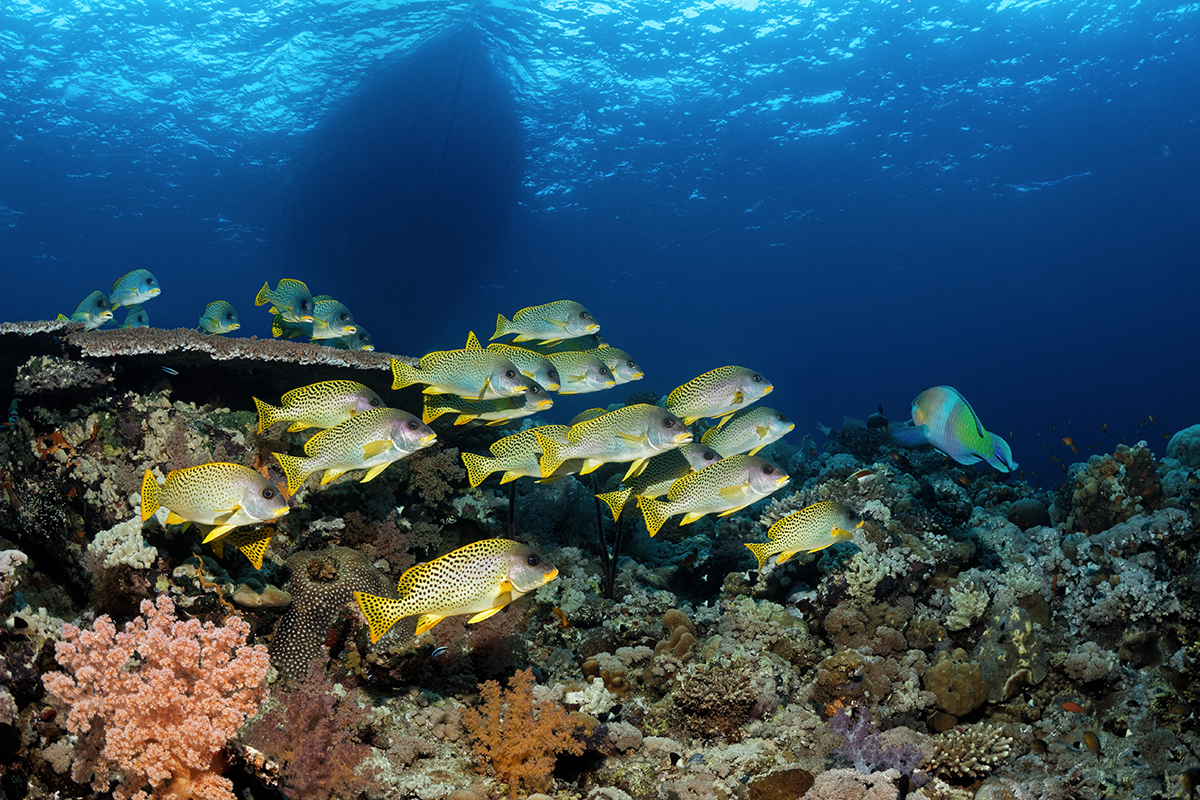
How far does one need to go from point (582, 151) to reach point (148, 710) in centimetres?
3843

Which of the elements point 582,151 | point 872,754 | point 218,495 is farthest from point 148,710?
point 582,151

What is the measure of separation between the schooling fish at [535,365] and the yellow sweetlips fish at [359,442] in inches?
44.7

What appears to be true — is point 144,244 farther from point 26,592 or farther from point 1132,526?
point 1132,526

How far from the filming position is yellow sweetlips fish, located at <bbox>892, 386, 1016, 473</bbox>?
382cm

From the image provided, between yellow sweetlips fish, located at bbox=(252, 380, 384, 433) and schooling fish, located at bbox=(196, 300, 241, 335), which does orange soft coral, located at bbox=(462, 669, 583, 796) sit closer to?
yellow sweetlips fish, located at bbox=(252, 380, 384, 433)

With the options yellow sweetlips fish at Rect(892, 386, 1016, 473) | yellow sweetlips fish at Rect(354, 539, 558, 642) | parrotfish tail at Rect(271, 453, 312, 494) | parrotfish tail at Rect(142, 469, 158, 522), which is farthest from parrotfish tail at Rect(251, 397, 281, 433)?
yellow sweetlips fish at Rect(892, 386, 1016, 473)

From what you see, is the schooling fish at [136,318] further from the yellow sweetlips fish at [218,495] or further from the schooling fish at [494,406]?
the yellow sweetlips fish at [218,495]

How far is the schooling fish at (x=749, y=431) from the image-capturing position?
476 cm

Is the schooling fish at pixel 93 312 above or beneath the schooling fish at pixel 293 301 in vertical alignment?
beneath

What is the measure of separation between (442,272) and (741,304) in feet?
143

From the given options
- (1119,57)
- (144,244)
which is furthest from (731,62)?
(144,244)

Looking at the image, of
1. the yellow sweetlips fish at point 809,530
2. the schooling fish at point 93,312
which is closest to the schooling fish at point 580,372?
the yellow sweetlips fish at point 809,530

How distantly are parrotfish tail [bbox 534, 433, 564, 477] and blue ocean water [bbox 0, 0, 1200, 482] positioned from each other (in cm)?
1476

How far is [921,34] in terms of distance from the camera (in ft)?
91.0
